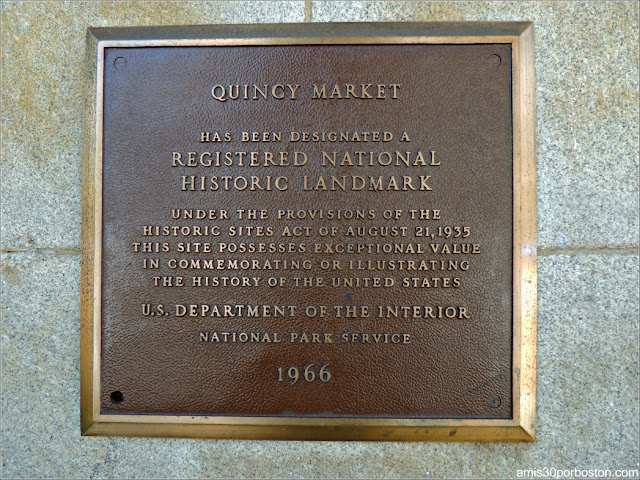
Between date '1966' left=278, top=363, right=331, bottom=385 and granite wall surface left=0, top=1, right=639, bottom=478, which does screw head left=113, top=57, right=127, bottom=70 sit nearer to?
granite wall surface left=0, top=1, right=639, bottom=478

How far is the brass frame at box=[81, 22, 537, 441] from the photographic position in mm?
1842

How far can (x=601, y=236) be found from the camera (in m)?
1.89

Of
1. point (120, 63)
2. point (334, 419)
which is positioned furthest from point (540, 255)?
point (120, 63)

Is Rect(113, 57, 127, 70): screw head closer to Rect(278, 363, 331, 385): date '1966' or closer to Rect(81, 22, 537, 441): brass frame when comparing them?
Rect(81, 22, 537, 441): brass frame

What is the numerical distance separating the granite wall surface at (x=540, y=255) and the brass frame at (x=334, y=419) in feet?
0.23

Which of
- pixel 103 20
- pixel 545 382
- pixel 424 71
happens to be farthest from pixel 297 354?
pixel 103 20

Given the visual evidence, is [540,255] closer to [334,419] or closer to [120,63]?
[334,419]

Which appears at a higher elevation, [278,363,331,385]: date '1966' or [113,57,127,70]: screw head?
[113,57,127,70]: screw head

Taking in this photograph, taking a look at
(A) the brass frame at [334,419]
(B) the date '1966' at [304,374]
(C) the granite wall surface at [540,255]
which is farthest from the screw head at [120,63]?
(B) the date '1966' at [304,374]

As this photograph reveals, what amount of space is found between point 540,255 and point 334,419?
4.09 feet

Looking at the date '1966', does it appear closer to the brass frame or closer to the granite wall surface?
the brass frame

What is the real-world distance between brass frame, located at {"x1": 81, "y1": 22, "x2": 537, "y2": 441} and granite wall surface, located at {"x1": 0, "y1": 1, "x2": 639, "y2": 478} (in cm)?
7

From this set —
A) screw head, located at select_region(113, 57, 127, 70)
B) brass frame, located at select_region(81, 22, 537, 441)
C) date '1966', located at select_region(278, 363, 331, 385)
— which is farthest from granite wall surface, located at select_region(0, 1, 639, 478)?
date '1966', located at select_region(278, 363, 331, 385)

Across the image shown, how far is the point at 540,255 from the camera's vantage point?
189cm
